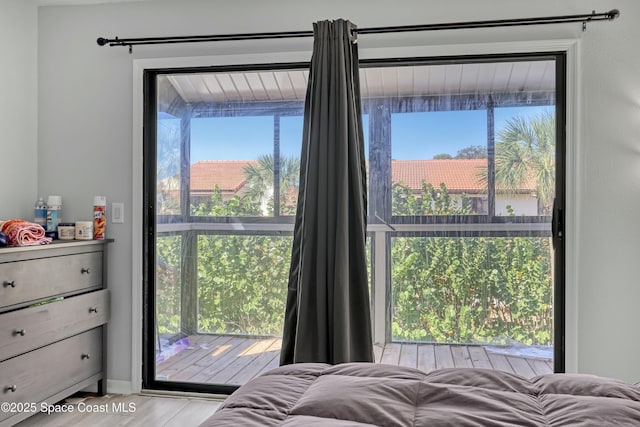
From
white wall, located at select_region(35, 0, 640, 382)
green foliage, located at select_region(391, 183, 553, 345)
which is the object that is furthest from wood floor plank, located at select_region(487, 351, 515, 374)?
white wall, located at select_region(35, 0, 640, 382)

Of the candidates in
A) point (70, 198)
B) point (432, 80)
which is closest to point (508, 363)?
point (432, 80)

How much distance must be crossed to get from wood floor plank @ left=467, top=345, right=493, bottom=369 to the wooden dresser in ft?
7.02

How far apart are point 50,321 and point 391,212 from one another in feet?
6.21

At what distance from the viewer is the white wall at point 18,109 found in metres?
3.12

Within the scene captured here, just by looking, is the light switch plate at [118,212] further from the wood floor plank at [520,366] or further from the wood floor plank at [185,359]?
the wood floor plank at [520,366]

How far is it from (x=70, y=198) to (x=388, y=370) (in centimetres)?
253

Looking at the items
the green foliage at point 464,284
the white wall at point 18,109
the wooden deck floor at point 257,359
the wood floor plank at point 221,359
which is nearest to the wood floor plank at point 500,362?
the wooden deck floor at point 257,359

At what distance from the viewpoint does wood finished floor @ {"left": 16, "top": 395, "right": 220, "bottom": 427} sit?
9.15 feet

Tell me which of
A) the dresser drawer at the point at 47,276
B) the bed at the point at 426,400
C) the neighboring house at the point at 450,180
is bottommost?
the bed at the point at 426,400

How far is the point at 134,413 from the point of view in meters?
2.93

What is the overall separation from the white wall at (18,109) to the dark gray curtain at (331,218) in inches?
68.6

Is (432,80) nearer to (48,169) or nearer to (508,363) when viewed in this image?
(508,363)

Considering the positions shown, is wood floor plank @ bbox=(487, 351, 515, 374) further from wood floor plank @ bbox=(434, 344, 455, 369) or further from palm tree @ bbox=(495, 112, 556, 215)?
palm tree @ bbox=(495, 112, 556, 215)

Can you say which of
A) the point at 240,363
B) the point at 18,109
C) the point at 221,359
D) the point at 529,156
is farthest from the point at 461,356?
the point at 18,109
